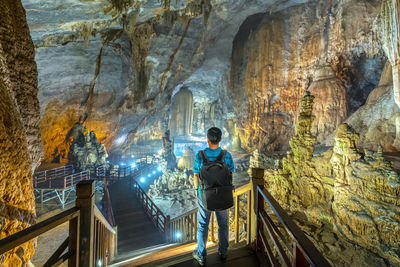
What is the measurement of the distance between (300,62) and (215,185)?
14.4 metres

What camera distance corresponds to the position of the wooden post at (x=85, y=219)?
2.01m

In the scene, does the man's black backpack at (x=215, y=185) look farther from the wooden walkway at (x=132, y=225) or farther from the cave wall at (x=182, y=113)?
the cave wall at (x=182, y=113)

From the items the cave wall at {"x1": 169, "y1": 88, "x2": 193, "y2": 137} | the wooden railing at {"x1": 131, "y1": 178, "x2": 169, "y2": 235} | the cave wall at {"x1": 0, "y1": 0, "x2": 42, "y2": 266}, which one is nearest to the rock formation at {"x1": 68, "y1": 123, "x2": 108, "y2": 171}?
the wooden railing at {"x1": 131, "y1": 178, "x2": 169, "y2": 235}

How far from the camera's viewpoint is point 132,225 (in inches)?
328

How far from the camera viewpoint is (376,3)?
34.3 feet

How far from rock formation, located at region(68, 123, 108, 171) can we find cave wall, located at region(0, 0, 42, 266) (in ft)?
40.1

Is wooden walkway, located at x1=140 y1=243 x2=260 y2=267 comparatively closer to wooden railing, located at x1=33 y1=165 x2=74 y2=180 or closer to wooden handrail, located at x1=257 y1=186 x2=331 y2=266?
wooden handrail, located at x1=257 y1=186 x2=331 y2=266

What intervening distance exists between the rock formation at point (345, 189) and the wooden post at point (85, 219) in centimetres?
617

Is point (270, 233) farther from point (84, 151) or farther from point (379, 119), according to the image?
point (84, 151)

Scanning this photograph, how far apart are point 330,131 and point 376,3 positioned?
732cm

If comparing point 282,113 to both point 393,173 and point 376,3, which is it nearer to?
point 376,3

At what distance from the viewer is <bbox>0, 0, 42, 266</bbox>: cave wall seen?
183cm

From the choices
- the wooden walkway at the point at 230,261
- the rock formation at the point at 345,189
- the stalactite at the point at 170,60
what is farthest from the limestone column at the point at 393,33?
the stalactite at the point at 170,60

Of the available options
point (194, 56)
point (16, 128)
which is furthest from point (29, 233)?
point (194, 56)
